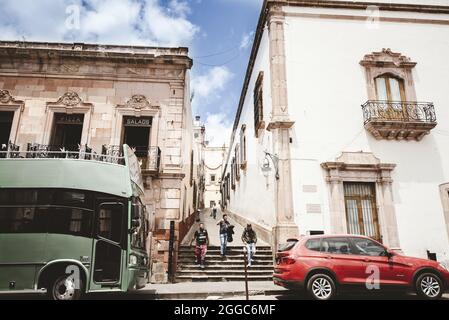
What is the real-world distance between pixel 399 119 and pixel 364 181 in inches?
118

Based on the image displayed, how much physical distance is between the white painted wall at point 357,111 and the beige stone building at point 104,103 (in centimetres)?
507

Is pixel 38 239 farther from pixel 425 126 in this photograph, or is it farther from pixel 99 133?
pixel 425 126

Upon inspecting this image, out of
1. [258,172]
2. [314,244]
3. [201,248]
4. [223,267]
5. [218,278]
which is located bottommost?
[218,278]

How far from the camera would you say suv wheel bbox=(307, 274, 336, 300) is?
6957mm

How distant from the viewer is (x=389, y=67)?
1274 centimetres

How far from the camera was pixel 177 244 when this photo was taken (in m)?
11.5

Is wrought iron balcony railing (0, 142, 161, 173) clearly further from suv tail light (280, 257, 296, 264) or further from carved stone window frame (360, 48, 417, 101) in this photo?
carved stone window frame (360, 48, 417, 101)

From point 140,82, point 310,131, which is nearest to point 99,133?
point 140,82

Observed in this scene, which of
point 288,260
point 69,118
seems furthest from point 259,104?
point 288,260

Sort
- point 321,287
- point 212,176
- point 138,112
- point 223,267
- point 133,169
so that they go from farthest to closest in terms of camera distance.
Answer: point 212,176 < point 138,112 < point 223,267 < point 133,169 < point 321,287

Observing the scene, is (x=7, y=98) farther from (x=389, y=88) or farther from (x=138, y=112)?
(x=389, y=88)

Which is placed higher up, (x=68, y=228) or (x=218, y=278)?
(x=68, y=228)

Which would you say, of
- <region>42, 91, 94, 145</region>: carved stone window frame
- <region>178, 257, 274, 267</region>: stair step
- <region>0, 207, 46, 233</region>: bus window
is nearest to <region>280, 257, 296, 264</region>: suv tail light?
<region>178, 257, 274, 267</region>: stair step

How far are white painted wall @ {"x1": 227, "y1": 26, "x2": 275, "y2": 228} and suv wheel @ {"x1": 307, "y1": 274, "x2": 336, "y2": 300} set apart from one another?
15.0 ft
